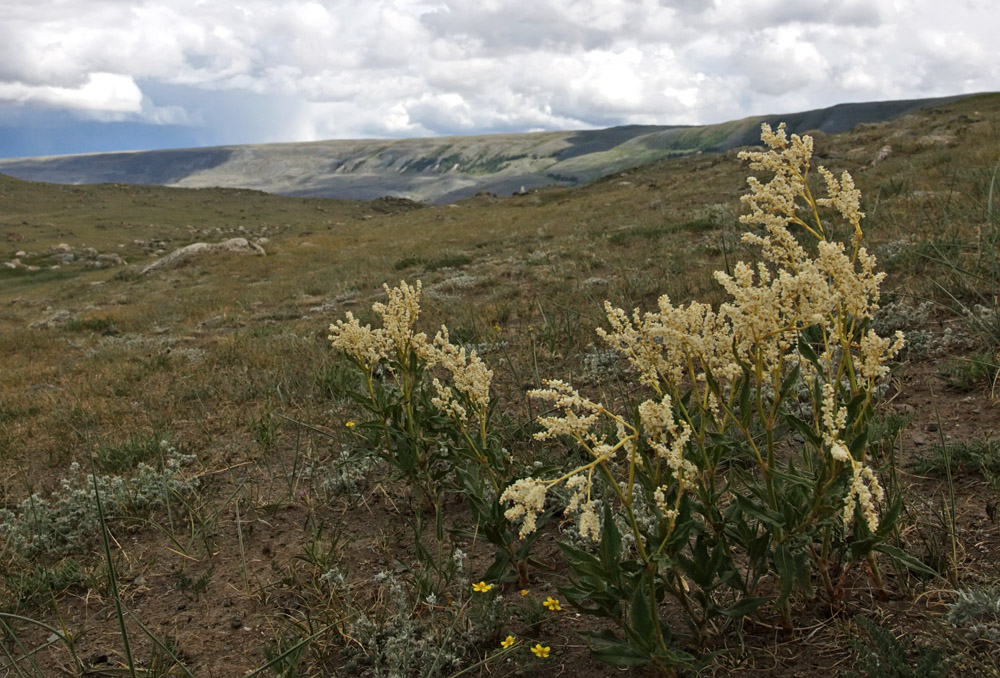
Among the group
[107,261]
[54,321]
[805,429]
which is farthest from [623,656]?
[107,261]

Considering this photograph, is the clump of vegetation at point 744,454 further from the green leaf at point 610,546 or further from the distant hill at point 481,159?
the distant hill at point 481,159

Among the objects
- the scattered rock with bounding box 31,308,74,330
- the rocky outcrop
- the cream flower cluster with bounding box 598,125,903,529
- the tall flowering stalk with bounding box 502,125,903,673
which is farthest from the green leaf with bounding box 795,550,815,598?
the rocky outcrop

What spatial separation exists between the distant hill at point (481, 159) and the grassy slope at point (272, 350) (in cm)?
11677

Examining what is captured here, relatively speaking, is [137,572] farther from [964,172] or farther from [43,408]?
[964,172]

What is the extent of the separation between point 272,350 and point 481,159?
18294 centimetres

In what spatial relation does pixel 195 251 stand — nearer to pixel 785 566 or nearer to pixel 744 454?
pixel 744 454

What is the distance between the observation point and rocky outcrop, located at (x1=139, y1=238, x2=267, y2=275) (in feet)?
79.6

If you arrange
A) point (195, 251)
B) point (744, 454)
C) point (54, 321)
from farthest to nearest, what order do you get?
1. point (195, 251)
2. point (54, 321)
3. point (744, 454)

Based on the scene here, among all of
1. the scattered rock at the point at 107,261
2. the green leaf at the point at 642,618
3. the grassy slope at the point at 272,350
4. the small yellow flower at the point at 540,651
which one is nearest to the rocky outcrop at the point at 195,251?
the grassy slope at the point at 272,350

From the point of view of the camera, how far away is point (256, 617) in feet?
9.67

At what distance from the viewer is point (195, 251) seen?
82.7 ft

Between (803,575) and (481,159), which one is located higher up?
(481,159)

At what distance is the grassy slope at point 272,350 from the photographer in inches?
128

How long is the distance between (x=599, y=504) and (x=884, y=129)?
32.2m
